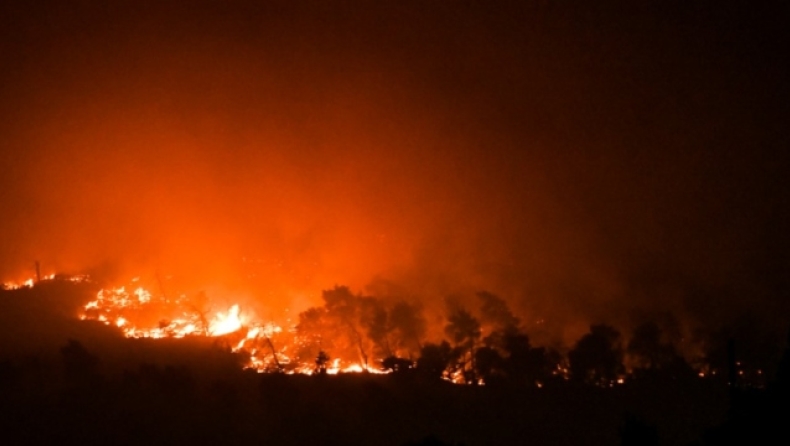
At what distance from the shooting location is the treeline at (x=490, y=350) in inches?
1532

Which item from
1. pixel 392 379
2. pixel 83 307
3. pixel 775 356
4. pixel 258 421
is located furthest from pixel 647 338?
pixel 83 307

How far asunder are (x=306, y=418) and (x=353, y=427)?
2.22 meters

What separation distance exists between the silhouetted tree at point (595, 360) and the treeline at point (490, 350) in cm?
5

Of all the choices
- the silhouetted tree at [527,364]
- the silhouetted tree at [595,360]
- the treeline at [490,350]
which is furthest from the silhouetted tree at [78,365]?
the silhouetted tree at [595,360]

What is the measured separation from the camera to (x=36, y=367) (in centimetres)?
3744

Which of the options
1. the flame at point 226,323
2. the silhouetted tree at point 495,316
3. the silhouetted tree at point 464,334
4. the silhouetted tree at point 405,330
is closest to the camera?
the silhouetted tree at point 464,334

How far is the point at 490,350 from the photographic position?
130 ft

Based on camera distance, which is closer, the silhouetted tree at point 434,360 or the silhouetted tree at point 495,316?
the silhouetted tree at point 434,360

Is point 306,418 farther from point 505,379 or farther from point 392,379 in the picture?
point 505,379

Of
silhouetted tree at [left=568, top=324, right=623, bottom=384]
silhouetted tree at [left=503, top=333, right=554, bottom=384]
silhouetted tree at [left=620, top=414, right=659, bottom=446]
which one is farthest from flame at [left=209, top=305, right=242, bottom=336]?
silhouetted tree at [left=620, top=414, right=659, bottom=446]

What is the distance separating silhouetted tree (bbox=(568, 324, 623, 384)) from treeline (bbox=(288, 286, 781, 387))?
0.05 meters

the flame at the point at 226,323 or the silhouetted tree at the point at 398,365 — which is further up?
the flame at the point at 226,323

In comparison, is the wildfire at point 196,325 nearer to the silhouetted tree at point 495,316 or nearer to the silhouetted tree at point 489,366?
the silhouetted tree at point 489,366

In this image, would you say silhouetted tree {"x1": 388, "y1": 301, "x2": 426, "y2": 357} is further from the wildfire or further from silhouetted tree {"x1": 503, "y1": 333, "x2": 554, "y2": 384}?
silhouetted tree {"x1": 503, "y1": 333, "x2": 554, "y2": 384}
